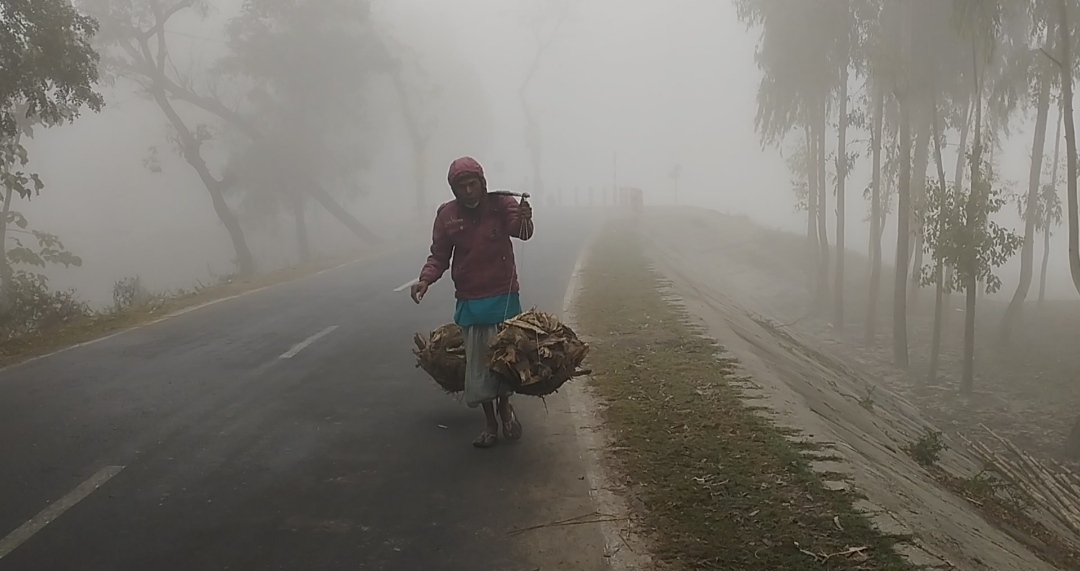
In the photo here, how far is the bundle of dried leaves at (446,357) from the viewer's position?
6555mm

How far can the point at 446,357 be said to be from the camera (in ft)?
21.5

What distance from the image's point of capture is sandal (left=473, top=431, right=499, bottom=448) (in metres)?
6.23

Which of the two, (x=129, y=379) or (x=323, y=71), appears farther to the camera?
(x=323, y=71)

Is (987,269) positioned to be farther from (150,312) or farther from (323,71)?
(323,71)

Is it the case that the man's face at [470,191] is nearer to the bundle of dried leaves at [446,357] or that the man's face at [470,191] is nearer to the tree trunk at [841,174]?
the bundle of dried leaves at [446,357]

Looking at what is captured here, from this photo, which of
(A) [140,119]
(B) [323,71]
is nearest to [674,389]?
(B) [323,71]

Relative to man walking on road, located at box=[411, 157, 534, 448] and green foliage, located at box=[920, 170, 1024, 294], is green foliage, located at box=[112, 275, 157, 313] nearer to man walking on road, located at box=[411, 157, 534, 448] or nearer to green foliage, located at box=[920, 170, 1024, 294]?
man walking on road, located at box=[411, 157, 534, 448]

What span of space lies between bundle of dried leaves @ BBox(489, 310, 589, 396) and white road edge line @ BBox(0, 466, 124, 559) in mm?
2616

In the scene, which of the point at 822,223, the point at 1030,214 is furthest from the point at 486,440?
the point at 822,223

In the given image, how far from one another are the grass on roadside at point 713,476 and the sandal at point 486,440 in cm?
92

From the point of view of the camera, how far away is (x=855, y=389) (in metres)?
12.4

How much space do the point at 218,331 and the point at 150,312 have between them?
119 inches

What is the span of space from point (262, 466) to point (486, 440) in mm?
1573

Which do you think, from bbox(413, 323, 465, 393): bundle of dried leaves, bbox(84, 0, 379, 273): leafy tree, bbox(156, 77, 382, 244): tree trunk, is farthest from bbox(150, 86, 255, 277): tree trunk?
bbox(413, 323, 465, 393): bundle of dried leaves
